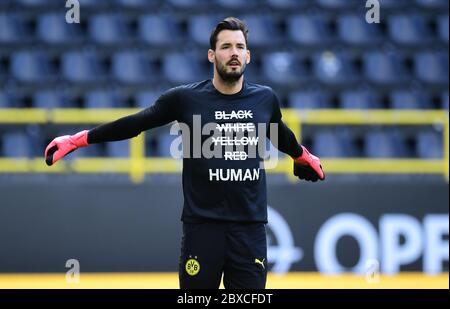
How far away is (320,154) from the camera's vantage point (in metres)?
12.4

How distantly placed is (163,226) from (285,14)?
178 inches

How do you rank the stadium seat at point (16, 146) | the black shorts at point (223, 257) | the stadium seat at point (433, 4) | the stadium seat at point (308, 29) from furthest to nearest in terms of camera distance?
the stadium seat at point (433, 4) → the stadium seat at point (308, 29) → the stadium seat at point (16, 146) → the black shorts at point (223, 257)

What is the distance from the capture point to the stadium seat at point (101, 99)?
42.2 ft

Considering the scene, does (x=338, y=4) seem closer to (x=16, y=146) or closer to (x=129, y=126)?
(x=16, y=146)

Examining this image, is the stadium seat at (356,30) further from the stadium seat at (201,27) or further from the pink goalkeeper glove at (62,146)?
the pink goalkeeper glove at (62,146)

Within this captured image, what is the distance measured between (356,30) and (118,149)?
13.2 ft

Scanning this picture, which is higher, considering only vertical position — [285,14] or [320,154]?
[285,14]

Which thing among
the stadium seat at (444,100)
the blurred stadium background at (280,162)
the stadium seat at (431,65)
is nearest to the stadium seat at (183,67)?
the blurred stadium background at (280,162)

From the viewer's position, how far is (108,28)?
45.4 ft

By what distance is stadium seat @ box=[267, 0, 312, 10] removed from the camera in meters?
14.3

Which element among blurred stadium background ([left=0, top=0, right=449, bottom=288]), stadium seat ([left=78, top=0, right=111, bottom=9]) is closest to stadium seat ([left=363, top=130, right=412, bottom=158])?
blurred stadium background ([left=0, top=0, right=449, bottom=288])

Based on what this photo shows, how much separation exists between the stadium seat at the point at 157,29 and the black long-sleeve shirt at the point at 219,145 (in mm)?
8459

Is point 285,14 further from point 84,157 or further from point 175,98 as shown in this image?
point 175,98
